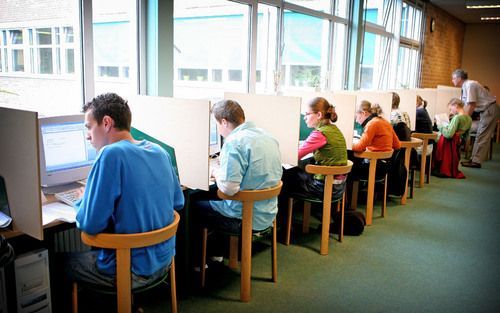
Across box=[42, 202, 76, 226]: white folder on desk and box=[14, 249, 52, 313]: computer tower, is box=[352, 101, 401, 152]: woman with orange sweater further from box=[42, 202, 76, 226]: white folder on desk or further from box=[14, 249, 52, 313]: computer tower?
box=[14, 249, 52, 313]: computer tower

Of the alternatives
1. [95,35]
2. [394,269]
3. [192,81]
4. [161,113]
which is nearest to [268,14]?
[192,81]

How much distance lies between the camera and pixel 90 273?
175 centimetres

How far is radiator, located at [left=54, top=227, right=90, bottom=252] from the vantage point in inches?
96.6

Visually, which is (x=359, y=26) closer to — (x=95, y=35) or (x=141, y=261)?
(x=95, y=35)

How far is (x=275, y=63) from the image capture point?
4754 millimetres

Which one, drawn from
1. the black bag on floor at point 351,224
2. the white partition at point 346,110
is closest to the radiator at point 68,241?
the black bag on floor at point 351,224

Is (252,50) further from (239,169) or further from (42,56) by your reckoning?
(239,169)

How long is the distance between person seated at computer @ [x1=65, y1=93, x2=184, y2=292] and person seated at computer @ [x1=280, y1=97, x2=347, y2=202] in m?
1.55

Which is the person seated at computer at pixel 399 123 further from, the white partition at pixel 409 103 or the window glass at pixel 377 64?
the window glass at pixel 377 64

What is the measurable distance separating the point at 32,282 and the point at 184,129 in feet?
3.51

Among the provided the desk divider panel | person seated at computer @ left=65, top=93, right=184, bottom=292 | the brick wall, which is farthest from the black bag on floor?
the brick wall

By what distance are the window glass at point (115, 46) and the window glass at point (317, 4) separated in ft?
7.37

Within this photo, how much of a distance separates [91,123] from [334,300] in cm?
163

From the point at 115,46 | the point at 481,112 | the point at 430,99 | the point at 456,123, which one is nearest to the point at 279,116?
the point at 115,46
